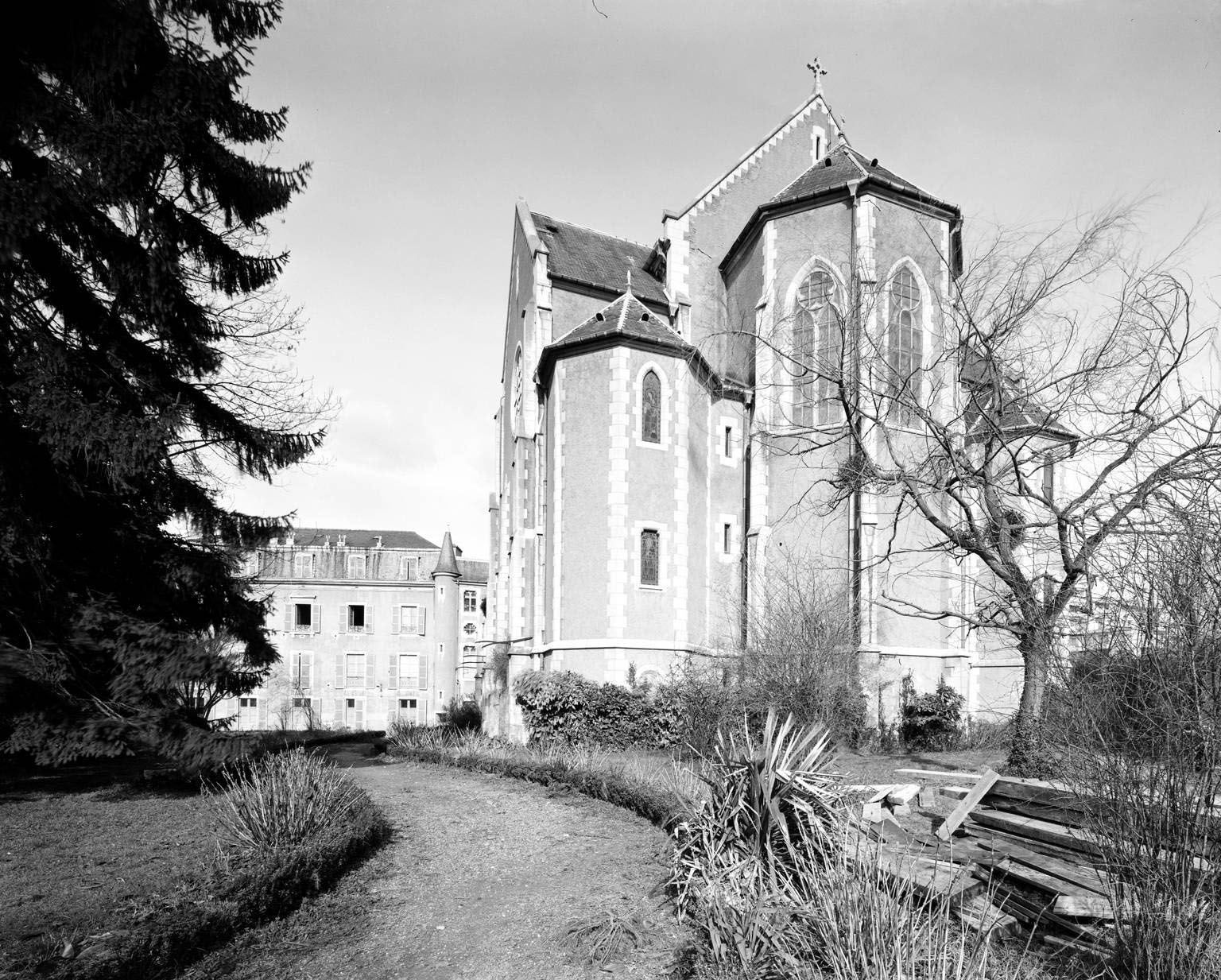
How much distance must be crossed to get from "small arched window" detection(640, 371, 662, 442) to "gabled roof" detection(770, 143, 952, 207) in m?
5.69

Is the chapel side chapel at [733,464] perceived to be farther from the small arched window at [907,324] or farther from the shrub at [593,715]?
the shrub at [593,715]

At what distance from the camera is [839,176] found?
20.3m

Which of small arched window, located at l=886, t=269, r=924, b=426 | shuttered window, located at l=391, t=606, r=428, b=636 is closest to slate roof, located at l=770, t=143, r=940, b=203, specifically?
small arched window, located at l=886, t=269, r=924, b=426

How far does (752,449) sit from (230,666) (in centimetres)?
1433

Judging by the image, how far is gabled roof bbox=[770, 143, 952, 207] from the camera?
1945 cm

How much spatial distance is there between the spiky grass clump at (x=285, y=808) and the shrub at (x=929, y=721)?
1315cm

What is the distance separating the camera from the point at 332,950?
5605mm

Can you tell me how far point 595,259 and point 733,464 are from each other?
9052mm

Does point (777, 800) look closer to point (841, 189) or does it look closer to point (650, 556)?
point (650, 556)

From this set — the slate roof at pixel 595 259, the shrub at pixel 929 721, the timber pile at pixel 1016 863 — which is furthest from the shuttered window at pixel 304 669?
the timber pile at pixel 1016 863

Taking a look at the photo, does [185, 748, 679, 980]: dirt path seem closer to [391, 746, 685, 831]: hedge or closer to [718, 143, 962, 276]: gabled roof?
[391, 746, 685, 831]: hedge

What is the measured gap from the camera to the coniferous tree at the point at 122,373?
8516 millimetres

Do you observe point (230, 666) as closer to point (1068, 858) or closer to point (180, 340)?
point (180, 340)

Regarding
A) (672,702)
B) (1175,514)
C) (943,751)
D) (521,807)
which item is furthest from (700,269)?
(1175,514)
